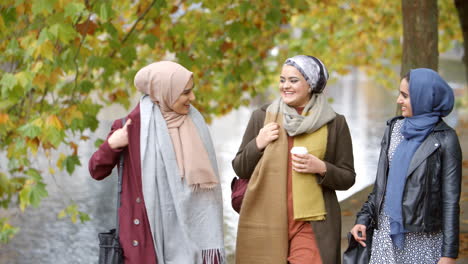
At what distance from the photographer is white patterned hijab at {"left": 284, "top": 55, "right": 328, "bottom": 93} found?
3.88 metres

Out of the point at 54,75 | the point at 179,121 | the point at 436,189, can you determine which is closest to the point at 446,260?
the point at 436,189

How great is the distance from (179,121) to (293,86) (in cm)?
65

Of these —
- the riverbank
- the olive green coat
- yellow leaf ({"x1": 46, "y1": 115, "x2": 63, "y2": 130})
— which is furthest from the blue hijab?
yellow leaf ({"x1": 46, "y1": 115, "x2": 63, "y2": 130})

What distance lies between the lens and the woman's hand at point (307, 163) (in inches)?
151

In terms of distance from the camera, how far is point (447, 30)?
1474 cm

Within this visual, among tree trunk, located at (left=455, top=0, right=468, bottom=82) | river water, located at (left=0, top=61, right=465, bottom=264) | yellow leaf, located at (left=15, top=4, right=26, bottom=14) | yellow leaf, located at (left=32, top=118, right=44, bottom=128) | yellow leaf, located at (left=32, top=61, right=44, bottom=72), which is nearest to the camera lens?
yellow leaf, located at (left=32, top=118, right=44, bottom=128)

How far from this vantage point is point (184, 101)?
3885mm

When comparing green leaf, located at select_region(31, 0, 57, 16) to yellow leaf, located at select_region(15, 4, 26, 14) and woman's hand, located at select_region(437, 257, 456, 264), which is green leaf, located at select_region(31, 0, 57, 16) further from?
woman's hand, located at select_region(437, 257, 456, 264)

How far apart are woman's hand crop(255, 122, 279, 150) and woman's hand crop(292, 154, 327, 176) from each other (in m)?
0.15

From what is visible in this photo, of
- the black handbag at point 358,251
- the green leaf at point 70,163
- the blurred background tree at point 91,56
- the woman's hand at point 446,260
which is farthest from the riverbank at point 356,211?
the woman's hand at point 446,260

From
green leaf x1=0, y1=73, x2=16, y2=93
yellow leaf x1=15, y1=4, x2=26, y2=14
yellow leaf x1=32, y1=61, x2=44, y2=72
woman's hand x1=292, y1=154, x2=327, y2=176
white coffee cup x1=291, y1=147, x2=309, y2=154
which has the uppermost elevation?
yellow leaf x1=15, y1=4, x2=26, y2=14

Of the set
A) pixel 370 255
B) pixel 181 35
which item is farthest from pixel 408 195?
pixel 181 35

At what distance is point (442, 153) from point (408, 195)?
0.88 ft

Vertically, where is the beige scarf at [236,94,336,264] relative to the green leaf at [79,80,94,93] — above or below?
below
